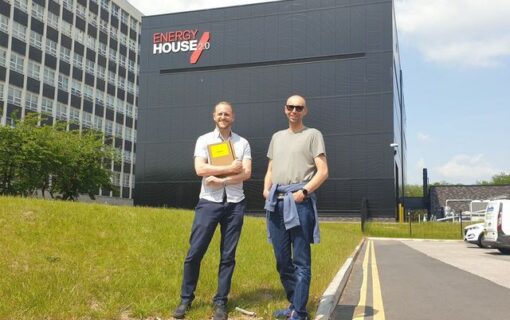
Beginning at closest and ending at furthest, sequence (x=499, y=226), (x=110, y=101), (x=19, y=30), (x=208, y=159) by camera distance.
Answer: (x=208, y=159)
(x=499, y=226)
(x=19, y=30)
(x=110, y=101)

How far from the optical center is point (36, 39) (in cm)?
Answer: 5606

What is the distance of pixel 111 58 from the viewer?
7094cm

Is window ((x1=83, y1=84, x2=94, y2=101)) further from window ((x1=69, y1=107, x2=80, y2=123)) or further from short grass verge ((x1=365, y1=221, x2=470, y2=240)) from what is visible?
short grass verge ((x1=365, y1=221, x2=470, y2=240))

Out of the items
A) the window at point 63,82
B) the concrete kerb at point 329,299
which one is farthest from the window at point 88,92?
the concrete kerb at point 329,299

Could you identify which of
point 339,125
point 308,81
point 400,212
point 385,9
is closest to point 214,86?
point 308,81

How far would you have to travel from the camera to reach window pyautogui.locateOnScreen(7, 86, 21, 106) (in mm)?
51594

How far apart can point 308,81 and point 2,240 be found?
42.0m

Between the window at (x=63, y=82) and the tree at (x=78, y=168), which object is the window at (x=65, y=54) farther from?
the tree at (x=78, y=168)

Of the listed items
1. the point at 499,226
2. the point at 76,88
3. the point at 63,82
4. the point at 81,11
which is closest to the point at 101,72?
the point at 76,88

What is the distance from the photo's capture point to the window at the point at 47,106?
56.9m

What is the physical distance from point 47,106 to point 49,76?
343 centimetres

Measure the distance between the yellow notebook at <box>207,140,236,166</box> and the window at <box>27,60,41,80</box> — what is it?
55520 millimetres

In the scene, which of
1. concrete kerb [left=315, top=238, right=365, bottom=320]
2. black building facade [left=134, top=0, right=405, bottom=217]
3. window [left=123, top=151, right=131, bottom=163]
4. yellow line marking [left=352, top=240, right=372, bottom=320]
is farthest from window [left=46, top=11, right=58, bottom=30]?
concrete kerb [left=315, top=238, right=365, bottom=320]

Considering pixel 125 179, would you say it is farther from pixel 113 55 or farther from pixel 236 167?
pixel 236 167
